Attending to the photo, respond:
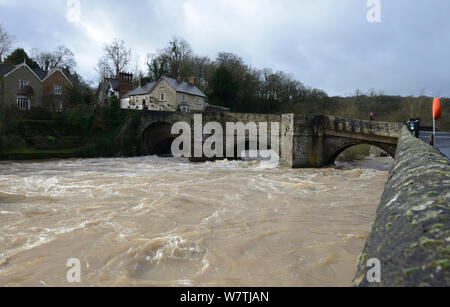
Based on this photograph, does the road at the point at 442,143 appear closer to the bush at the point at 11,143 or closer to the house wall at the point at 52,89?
the bush at the point at 11,143

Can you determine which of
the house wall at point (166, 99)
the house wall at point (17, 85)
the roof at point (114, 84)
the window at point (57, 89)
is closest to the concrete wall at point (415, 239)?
the house wall at point (17, 85)

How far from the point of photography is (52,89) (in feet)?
96.0

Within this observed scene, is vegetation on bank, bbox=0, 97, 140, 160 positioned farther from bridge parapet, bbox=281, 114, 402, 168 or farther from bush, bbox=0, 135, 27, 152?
bridge parapet, bbox=281, 114, 402, 168

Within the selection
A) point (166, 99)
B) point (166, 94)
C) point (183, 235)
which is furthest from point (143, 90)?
point (183, 235)

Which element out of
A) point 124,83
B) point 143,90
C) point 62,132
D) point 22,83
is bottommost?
point 62,132

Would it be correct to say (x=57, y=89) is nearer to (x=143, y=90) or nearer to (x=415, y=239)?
(x=143, y=90)

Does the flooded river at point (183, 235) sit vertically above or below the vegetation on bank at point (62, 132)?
below

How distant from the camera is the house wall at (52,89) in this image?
23342 mm

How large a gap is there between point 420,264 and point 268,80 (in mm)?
47403

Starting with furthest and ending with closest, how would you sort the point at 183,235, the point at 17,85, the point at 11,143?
the point at 17,85, the point at 11,143, the point at 183,235

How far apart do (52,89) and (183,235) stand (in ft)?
101

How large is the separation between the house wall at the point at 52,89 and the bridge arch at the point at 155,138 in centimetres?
744
